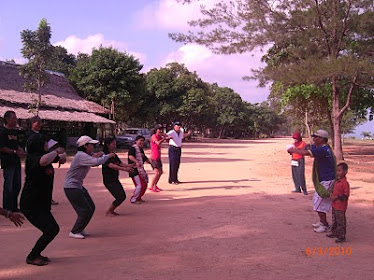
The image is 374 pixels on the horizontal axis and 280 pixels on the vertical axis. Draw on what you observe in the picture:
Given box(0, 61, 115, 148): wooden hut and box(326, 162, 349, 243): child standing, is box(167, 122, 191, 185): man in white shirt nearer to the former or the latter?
box(326, 162, 349, 243): child standing

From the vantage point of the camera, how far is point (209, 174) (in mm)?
12734

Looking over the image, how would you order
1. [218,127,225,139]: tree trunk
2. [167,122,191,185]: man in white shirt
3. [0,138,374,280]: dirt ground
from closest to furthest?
[0,138,374,280]: dirt ground
[167,122,191,185]: man in white shirt
[218,127,225,139]: tree trunk

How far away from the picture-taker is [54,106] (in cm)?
2248

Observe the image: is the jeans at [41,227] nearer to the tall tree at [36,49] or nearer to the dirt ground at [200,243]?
the dirt ground at [200,243]

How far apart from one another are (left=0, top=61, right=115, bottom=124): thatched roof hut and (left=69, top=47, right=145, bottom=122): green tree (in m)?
1.59

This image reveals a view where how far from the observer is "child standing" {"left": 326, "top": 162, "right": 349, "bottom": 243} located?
5.10m

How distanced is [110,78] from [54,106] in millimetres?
6121

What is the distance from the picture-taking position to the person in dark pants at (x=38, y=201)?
13.4 feet

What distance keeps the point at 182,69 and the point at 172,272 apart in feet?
141

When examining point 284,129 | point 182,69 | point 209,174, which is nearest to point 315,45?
point 209,174

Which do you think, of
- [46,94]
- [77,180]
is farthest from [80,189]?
[46,94]

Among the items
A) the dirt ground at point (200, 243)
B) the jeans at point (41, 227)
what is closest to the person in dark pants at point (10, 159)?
the dirt ground at point (200, 243)

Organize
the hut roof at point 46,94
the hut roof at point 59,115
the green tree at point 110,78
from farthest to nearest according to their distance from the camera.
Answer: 1. the green tree at point 110,78
2. the hut roof at point 46,94
3. the hut roof at point 59,115

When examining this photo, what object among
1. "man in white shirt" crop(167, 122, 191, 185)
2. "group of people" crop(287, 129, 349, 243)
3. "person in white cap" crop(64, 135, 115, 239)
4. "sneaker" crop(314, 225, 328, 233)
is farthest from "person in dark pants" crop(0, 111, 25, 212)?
"sneaker" crop(314, 225, 328, 233)
